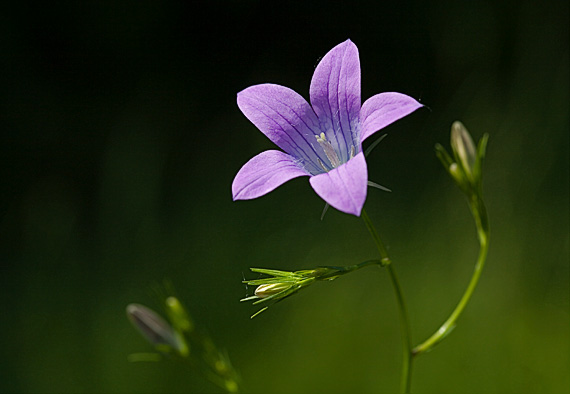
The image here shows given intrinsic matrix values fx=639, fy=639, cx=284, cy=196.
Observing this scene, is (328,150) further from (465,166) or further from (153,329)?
(153,329)

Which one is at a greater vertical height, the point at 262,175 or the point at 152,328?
the point at 262,175

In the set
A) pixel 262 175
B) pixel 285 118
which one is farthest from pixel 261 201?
pixel 262 175

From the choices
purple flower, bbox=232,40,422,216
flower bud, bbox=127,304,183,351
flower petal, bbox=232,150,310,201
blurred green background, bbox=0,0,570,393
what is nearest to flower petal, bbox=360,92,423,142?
purple flower, bbox=232,40,422,216

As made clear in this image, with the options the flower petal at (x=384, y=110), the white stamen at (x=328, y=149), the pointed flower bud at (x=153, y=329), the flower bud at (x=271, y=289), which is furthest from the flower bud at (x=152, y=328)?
the flower petal at (x=384, y=110)

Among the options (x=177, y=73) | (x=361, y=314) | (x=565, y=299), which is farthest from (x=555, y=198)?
(x=177, y=73)

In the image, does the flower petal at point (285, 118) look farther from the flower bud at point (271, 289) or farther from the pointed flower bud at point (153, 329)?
the pointed flower bud at point (153, 329)
